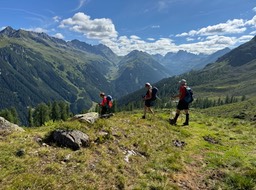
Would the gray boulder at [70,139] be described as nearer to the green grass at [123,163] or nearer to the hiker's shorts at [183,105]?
the green grass at [123,163]

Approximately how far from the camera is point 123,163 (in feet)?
41.8

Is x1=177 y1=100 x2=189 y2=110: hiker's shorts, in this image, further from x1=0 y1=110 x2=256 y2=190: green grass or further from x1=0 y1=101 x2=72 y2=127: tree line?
x1=0 y1=101 x2=72 y2=127: tree line

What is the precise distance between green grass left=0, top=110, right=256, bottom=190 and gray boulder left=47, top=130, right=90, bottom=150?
419mm

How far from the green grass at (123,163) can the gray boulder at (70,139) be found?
42 cm

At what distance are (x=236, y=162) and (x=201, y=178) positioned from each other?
282 cm

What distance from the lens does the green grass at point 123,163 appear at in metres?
10.7

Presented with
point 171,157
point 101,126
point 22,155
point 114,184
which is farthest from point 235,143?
point 22,155

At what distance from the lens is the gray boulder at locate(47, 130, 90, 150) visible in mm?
13703

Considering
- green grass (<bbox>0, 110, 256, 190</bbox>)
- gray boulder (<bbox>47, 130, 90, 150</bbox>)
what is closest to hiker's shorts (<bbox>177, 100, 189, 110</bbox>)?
green grass (<bbox>0, 110, 256, 190</bbox>)

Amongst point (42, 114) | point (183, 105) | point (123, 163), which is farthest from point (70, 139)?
point (42, 114)

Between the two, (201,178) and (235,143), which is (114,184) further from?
(235,143)

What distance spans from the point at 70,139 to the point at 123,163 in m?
3.12

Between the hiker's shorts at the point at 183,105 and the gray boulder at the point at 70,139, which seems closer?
the gray boulder at the point at 70,139

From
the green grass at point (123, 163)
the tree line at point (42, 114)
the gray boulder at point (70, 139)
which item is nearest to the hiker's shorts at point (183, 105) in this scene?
the green grass at point (123, 163)
